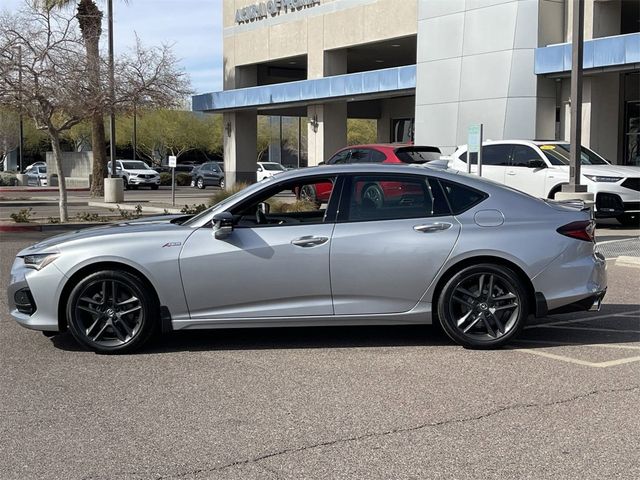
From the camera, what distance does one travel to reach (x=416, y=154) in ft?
62.2

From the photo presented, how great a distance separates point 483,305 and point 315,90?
27.3m

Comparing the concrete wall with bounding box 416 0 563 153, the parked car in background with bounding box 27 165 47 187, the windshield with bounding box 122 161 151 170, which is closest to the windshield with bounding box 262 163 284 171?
the windshield with bounding box 122 161 151 170

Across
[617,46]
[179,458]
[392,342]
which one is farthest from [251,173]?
[179,458]

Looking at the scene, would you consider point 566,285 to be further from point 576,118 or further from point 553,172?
point 553,172

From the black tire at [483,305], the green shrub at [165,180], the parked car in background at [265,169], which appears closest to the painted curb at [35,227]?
the black tire at [483,305]

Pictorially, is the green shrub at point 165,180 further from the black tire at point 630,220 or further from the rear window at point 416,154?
the black tire at point 630,220

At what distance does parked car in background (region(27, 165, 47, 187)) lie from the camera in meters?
50.5

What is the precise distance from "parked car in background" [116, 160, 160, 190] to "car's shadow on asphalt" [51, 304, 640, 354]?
130 feet

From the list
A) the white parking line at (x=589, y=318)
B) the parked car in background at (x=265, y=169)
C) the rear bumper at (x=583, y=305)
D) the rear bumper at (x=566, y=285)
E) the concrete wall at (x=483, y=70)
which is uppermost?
the concrete wall at (x=483, y=70)

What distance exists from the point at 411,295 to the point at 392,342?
2.16 feet

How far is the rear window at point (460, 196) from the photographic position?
706 cm

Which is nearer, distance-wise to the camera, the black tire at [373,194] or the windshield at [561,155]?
the black tire at [373,194]

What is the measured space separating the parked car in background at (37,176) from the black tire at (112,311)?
45843mm

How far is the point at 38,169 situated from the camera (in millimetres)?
52438
